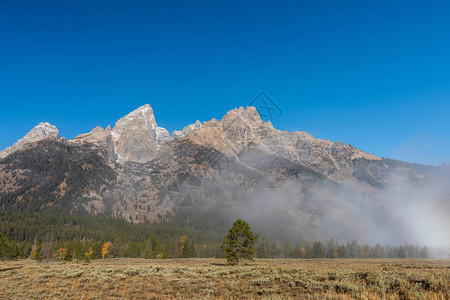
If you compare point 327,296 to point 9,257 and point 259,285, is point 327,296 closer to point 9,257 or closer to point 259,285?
point 259,285

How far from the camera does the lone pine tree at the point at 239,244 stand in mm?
50562

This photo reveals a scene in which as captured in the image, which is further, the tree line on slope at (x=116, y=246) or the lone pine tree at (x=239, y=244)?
the tree line on slope at (x=116, y=246)

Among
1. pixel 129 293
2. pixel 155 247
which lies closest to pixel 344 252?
pixel 155 247

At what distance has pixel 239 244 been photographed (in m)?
51.6

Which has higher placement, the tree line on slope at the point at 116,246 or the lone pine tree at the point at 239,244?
the lone pine tree at the point at 239,244

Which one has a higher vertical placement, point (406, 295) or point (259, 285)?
point (406, 295)

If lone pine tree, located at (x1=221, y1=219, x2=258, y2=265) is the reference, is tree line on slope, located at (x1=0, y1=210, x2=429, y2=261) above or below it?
below

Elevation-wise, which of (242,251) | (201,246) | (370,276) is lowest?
(201,246)

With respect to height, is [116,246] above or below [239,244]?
below

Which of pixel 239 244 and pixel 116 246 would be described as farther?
pixel 116 246

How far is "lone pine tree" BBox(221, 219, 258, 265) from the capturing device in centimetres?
5056

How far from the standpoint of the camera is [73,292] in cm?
2098

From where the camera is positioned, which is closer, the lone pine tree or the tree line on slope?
the lone pine tree

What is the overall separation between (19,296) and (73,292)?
12.8ft
